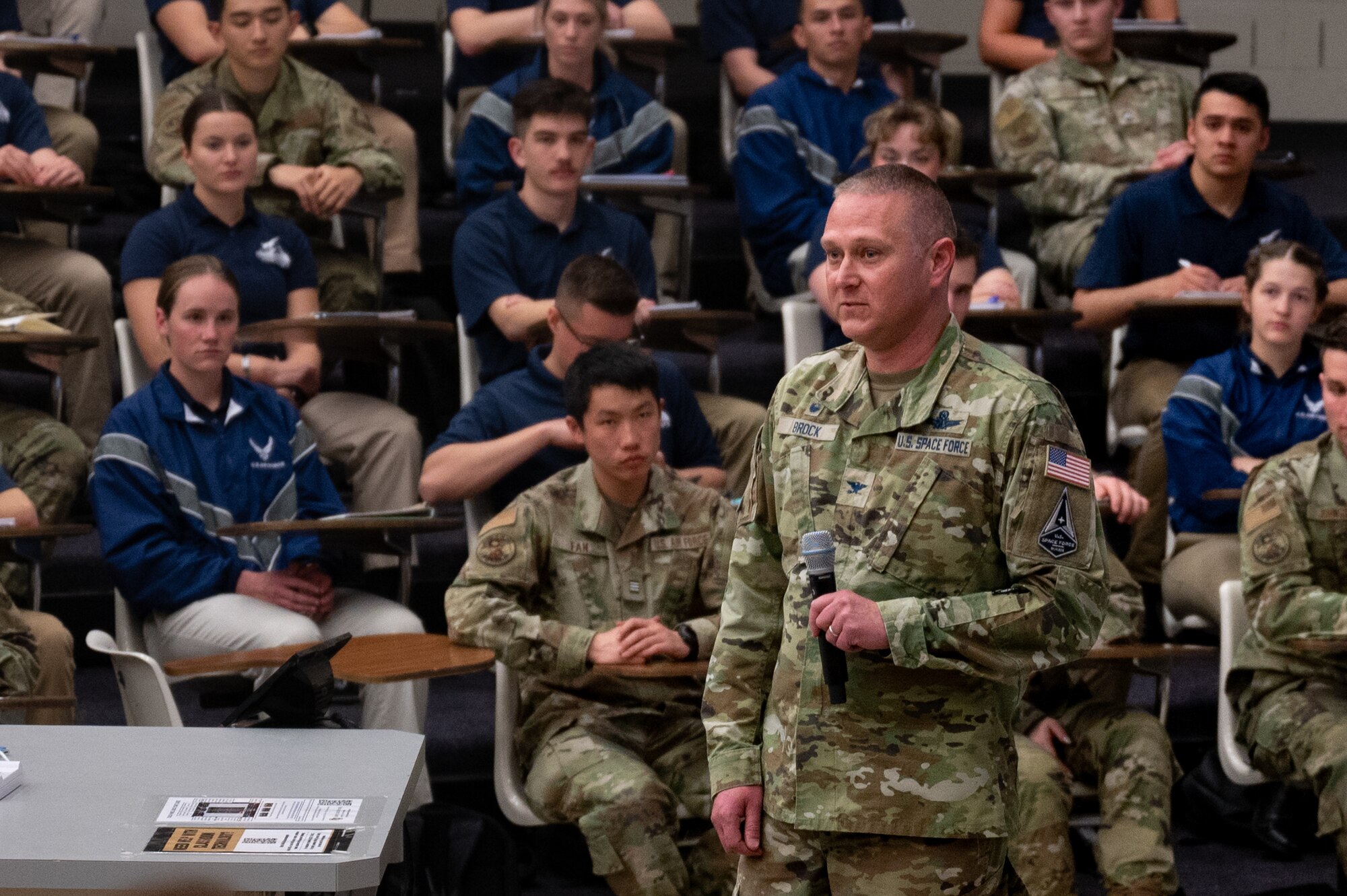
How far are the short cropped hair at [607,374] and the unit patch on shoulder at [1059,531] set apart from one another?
4.85 ft

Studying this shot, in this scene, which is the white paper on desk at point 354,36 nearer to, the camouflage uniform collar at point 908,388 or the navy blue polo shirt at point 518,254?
the navy blue polo shirt at point 518,254

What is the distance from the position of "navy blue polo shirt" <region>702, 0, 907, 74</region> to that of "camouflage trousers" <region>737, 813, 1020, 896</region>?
3.78 meters

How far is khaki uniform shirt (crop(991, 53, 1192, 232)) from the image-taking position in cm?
496

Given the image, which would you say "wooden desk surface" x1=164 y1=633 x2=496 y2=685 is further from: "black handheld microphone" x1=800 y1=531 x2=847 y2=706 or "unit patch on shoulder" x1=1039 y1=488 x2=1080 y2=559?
"unit patch on shoulder" x1=1039 y1=488 x2=1080 y2=559

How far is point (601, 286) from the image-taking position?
378 cm

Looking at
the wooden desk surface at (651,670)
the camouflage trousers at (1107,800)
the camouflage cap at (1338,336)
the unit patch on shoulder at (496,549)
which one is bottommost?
the camouflage trousers at (1107,800)

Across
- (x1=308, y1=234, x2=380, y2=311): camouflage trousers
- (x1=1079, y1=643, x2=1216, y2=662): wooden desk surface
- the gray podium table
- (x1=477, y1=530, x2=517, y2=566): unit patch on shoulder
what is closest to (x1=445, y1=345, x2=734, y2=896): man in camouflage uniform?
(x1=477, y1=530, x2=517, y2=566): unit patch on shoulder

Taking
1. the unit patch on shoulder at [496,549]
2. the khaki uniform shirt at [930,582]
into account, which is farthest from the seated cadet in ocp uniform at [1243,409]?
the khaki uniform shirt at [930,582]

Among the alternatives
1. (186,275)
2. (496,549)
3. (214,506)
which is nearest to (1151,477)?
(496,549)

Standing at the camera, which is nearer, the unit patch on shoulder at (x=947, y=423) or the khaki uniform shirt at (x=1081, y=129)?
the unit patch on shoulder at (x=947, y=423)

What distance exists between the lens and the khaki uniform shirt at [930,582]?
194 centimetres

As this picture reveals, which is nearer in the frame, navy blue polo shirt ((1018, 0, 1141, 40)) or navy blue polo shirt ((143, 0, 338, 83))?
navy blue polo shirt ((143, 0, 338, 83))

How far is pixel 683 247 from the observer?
4797 mm

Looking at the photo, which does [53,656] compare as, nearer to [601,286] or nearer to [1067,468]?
[601,286]
